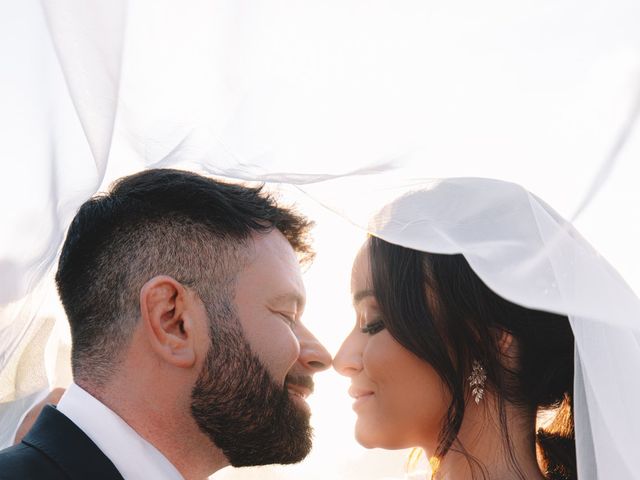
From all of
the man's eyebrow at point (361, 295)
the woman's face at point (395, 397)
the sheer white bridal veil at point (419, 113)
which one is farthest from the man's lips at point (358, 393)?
the sheer white bridal veil at point (419, 113)

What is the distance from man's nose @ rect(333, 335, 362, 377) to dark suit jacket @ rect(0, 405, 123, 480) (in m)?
0.83

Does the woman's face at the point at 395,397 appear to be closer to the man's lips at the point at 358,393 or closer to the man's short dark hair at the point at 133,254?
the man's lips at the point at 358,393

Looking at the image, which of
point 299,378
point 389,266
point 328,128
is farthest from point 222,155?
point 299,378

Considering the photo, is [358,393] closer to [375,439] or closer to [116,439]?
[375,439]

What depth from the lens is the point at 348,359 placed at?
259 cm

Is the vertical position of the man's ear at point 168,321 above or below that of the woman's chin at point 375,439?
above

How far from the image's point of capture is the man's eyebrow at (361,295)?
8.57 ft

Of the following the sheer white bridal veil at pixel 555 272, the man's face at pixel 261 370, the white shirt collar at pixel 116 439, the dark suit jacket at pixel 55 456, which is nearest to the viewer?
the sheer white bridal veil at pixel 555 272

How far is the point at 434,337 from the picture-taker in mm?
2508

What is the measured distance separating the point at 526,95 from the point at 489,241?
34 cm

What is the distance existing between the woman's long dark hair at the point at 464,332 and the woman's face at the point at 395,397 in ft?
0.12

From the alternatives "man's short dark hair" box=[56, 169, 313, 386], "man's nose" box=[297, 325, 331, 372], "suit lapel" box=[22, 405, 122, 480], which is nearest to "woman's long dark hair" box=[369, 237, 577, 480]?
"man's nose" box=[297, 325, 331, 372]

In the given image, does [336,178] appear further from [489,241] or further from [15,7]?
[15,7]

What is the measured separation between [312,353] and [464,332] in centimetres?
53
